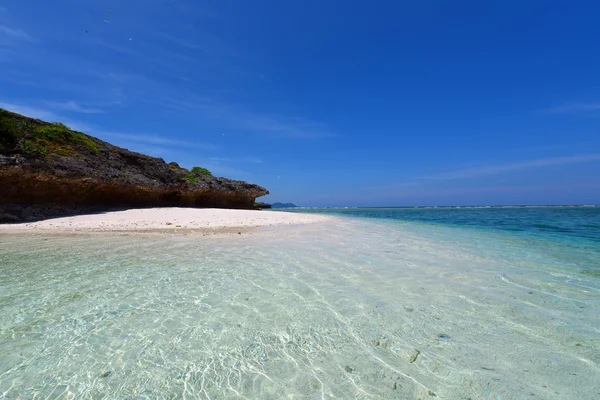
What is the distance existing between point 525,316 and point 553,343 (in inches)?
27.7

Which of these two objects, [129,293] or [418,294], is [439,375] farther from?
[129,293]

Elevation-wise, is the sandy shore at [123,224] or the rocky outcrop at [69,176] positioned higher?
the rocky outcrop at [69,176]

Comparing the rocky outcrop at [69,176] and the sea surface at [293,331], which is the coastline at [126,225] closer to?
the rocky outcrop at [69,176]

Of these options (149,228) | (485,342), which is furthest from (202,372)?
(149,228)

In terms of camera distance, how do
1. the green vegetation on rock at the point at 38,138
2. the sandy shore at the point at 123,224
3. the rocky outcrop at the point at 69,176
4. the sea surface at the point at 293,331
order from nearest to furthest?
the sea surface at the point at 293,331
the sandy shore at the point at 123,224
the rocky outcrop at the point at 69,176
the green vegetation on rock at the point at 38,138

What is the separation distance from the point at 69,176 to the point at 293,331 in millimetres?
18743

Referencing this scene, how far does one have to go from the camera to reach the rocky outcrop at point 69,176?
1383cm

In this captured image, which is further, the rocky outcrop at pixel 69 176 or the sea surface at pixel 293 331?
the rocky outcrop at pixel 69 176

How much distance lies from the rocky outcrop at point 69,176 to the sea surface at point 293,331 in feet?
39.2

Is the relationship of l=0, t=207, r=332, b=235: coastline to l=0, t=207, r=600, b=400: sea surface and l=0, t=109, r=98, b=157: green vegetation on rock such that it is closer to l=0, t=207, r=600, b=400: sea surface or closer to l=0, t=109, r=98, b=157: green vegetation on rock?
l=0, t=109, r=98, b=157: green vegetation on rock

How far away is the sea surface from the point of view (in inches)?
83.4

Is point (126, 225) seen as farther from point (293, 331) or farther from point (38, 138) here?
point (293, 331)

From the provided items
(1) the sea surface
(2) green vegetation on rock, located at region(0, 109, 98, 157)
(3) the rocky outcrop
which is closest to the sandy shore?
(3) the rocky outcrop

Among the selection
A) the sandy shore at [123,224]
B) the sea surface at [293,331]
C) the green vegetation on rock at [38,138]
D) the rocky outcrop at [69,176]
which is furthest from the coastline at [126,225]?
the sea surface at [293,331]
